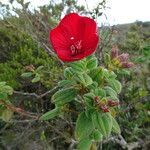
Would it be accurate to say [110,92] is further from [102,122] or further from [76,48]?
[76,48]

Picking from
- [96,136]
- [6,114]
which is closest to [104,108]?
[96,136]

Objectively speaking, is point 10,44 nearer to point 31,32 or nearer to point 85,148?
point 31,32

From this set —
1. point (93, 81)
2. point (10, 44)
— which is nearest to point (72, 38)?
point (93, 81)

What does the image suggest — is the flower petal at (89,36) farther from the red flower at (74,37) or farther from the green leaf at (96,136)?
the green leaf at (96,136)

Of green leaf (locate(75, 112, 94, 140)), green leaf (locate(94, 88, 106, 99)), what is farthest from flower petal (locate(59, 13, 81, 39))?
green leaf (locate(75, 112, 94, 140))

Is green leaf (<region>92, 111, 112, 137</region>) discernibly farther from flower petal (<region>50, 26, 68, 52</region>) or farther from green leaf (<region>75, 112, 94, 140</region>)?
flower petal (<region>50, 26, 68, 52</region>)

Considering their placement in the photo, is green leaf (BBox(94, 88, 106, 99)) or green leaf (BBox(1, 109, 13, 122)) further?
green leaf (BBox(1, 109, 13, 122))
